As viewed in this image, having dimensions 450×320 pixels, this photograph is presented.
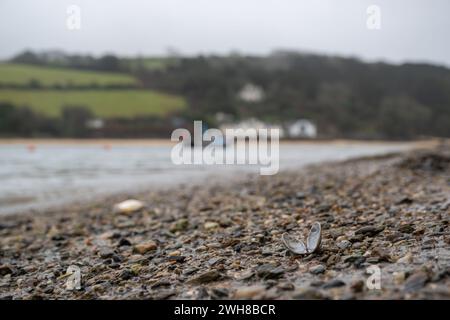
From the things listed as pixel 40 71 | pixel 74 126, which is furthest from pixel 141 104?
pixel 40 71

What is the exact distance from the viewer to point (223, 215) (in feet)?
19.6

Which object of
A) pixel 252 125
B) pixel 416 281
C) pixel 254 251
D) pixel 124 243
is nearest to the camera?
pixel 416 281

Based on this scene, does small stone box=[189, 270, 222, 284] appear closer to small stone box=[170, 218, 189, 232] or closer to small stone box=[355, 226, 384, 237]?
small stone box=[355, 226, 384, 237]

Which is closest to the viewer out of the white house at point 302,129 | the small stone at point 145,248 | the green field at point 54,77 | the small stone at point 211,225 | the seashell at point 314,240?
the seashell at point 314,240

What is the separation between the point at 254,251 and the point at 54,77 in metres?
85.0

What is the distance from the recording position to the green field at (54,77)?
77.5 m

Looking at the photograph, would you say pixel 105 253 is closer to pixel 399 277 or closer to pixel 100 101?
pixel 399 277

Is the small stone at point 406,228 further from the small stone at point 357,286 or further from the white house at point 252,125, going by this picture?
the white house at point 252,125

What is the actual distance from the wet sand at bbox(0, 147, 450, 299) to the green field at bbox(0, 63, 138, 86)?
257 feet

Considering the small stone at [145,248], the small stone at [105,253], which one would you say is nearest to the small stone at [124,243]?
the small stone at [105,253]

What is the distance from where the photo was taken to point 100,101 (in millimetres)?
75500

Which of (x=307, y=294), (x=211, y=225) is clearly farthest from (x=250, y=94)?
(x=307, y=294)

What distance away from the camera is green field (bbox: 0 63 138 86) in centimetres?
7750
